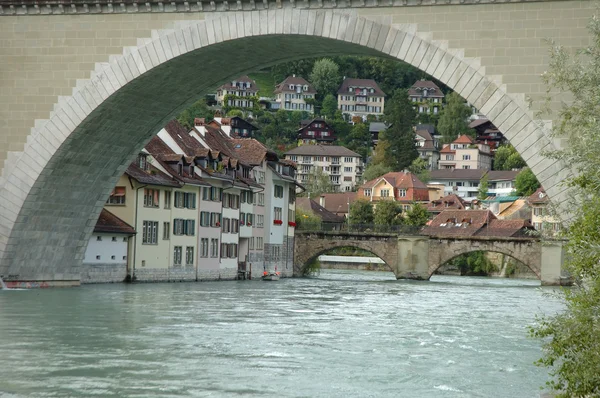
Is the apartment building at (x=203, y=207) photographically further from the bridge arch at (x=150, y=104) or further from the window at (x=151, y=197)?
the bridge arch at (x=150, y=104)

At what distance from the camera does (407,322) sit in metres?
26.0

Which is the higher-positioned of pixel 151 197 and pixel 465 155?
pixel 465 155

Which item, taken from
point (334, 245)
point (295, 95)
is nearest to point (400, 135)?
point (295, 95)

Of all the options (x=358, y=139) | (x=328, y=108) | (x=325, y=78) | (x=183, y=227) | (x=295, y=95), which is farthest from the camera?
(x=325, y=78)

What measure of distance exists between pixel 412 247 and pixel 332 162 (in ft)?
222

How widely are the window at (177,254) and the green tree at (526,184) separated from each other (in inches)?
2431

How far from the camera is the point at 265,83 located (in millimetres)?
165875

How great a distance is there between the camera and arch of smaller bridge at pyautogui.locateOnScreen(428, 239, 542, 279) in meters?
61.0

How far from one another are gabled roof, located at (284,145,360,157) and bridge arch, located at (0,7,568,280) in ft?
317

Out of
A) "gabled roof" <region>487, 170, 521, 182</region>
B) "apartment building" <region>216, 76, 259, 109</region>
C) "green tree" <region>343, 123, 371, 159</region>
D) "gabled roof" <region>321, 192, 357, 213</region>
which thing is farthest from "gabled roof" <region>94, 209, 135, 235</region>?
"apartment building" <region>216, 76, 259, 109</region>

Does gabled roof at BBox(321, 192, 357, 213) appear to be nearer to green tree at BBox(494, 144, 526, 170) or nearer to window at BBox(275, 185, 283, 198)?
green tree at BBox(494, 144, 526, 170)

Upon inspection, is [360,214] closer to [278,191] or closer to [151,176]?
[278,191]

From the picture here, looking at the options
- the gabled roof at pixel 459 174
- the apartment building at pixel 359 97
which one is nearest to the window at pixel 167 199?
the gabled roof at pixel 459 174

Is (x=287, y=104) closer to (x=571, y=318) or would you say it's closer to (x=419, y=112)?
(x=419, y=112)
